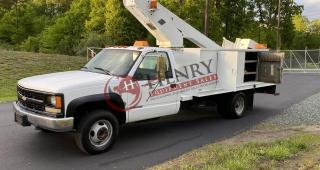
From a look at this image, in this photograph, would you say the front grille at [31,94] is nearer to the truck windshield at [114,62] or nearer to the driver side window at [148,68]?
the truck windshield at [114,62]

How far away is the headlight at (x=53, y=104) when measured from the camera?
273 inches

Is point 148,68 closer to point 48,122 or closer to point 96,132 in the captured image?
point 96,132

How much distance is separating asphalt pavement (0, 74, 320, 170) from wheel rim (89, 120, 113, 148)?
231mm

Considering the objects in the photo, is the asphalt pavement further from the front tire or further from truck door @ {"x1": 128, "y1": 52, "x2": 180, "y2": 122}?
truck door @ {"x1": 128, "y1": 52, "x2": 180, "y2": 122}

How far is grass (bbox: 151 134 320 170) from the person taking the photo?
21.2 feet

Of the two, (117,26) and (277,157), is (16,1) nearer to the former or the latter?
(117,26)

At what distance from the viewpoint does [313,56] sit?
146 ft

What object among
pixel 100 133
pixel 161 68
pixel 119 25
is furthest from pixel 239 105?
pixel 119 25

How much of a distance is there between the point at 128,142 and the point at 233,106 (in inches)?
145

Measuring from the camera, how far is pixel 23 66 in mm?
25297

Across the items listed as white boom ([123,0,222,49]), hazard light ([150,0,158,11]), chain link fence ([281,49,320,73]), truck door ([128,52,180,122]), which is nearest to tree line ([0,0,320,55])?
chain link fence ([281,49,320,73])

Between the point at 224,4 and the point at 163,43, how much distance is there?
38.4 m

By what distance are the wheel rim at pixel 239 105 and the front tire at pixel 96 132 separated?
4.49 metres

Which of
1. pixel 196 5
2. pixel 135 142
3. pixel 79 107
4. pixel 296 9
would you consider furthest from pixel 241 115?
pixel 296 9
